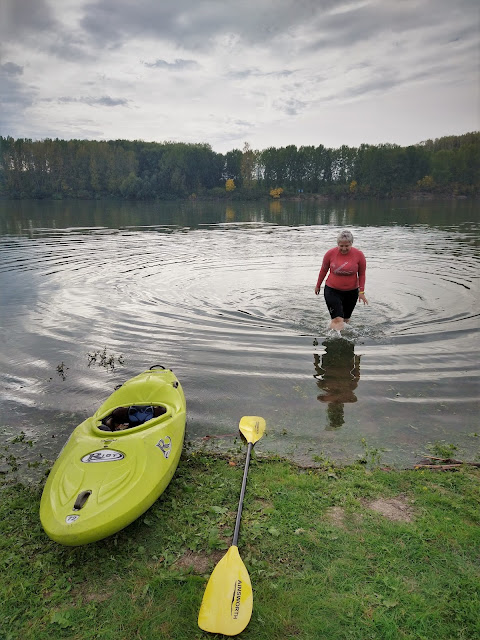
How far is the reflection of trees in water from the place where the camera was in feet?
20.5

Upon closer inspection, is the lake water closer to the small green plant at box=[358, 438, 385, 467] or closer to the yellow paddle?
the small green plant at box=[358, 438, 385, 467]

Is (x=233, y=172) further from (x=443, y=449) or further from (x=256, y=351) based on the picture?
(x=443, y=449)

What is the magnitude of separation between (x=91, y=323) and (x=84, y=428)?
6.01 meters

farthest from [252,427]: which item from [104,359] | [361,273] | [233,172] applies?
[233,172]

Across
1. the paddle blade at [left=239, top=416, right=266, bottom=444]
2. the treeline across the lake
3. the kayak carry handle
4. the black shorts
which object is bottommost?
the paddle blade at [left=239, top=416, right=266, bottom=444]

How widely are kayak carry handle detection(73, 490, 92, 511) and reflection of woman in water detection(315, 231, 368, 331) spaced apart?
6553mm

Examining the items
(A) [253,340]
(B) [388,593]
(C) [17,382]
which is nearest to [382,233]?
(A) [253,340]

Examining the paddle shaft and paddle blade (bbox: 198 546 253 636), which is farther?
the paddle shaft

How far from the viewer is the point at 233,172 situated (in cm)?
12156

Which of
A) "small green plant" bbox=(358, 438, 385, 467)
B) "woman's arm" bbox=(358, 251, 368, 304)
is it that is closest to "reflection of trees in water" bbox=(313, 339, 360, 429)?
"small green plant" bbox=(358, 438, 385, 467)

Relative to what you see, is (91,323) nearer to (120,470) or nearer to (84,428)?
(84,428)

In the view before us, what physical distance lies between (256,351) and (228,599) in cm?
558

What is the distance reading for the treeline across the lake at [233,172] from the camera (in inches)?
4195

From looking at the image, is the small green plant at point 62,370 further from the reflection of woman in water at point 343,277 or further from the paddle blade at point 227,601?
the reflection of woman in water at point 343,277
